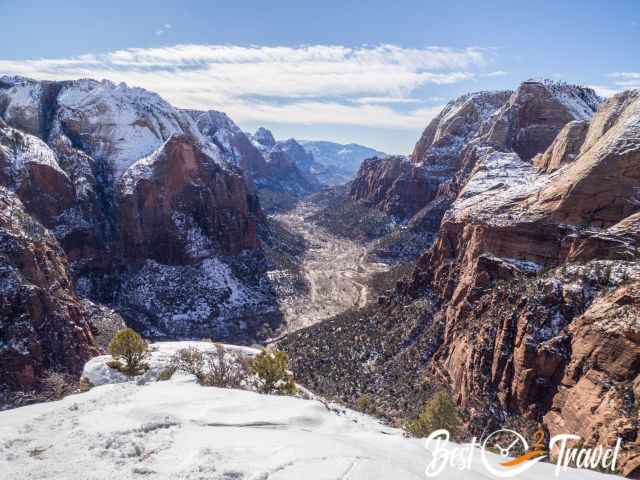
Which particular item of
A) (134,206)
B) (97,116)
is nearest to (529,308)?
(134,206)

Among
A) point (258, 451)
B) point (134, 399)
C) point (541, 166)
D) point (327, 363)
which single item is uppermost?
point (541, 166)

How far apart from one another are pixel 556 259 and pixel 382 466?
33779mm

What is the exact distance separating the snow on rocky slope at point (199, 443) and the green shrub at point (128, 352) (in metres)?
13.4

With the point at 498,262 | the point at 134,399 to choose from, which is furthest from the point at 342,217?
the point at 134,399

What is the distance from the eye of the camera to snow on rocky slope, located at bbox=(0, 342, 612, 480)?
11.2 meters

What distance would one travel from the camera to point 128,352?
101 ft

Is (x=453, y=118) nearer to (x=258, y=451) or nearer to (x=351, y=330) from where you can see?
(x=351, y=330)

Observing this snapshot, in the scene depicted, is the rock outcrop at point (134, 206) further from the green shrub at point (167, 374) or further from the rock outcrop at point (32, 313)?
the green shrub at point (167, 374)

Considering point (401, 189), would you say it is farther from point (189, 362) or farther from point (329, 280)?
point (189, 362)

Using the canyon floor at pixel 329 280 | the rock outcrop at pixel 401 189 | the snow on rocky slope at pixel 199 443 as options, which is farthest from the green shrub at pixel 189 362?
the rock outcrop at pixel 401 189

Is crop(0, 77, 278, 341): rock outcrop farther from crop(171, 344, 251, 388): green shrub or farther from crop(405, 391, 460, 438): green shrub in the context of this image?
crop(405, 391, 460, 438): green shrub

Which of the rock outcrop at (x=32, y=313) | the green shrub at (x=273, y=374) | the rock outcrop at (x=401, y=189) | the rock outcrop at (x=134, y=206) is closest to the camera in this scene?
the green shrub at (x=273, y=374)

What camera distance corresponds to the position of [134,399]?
1712 cm

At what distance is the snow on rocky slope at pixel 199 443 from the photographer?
11164 millimetres
